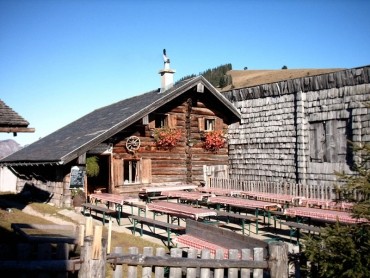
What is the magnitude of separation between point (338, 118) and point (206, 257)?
13.3 m

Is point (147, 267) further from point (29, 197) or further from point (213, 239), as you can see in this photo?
point (29, 197)

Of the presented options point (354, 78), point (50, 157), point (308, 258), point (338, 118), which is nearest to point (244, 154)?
point (338, 118)

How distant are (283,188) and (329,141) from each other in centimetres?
322

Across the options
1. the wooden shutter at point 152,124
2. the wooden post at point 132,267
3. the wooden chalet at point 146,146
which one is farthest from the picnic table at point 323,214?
the wooden shutter at point 152,124

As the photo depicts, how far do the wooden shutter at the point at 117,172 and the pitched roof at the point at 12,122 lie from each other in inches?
299

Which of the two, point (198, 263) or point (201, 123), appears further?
point (201, 123)

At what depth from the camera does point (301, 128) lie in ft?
58.3

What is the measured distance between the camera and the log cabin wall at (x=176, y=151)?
17.9m

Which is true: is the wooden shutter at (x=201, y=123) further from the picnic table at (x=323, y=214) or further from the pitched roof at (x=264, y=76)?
the pitched roof at (x=264, y=76)

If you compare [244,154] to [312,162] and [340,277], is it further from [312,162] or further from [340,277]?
[340,277]

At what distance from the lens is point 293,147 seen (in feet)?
60.2

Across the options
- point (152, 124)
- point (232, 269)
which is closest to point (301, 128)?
point (152, 124)

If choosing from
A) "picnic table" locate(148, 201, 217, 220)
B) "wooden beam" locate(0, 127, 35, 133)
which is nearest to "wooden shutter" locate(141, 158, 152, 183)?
"picnic table" locate(148, 201, 217, 220)

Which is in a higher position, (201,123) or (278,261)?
(201,123)
